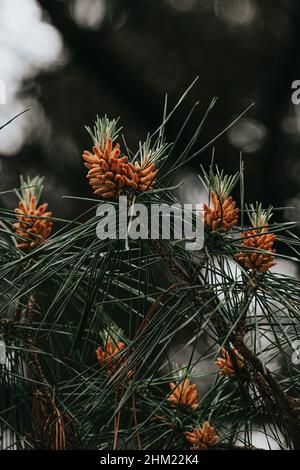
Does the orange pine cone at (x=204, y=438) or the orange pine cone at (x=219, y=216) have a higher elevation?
the orange pine cone at (x=219, y=216)

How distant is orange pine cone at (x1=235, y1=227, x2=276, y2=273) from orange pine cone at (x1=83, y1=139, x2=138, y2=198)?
78 millimetres

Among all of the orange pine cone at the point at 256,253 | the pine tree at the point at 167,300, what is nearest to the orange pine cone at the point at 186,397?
the pine tree at the point at 167,300

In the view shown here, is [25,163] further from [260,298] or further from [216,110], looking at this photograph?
[260,298]

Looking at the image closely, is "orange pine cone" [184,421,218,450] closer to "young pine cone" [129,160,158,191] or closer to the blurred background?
"young pine cone" [129,160,158,191]

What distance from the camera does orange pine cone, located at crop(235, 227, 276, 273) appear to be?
47cm

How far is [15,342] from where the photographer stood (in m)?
0.56

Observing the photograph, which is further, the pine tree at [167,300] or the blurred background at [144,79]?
the blurred background at [144,79]

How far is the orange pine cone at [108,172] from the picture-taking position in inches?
17.3

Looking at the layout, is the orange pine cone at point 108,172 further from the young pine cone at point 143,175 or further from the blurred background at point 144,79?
the blurred background at point 144,79

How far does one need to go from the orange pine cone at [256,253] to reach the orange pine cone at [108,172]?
0.08 meters

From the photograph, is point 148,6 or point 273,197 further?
point 148,6

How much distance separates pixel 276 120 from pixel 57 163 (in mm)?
429
